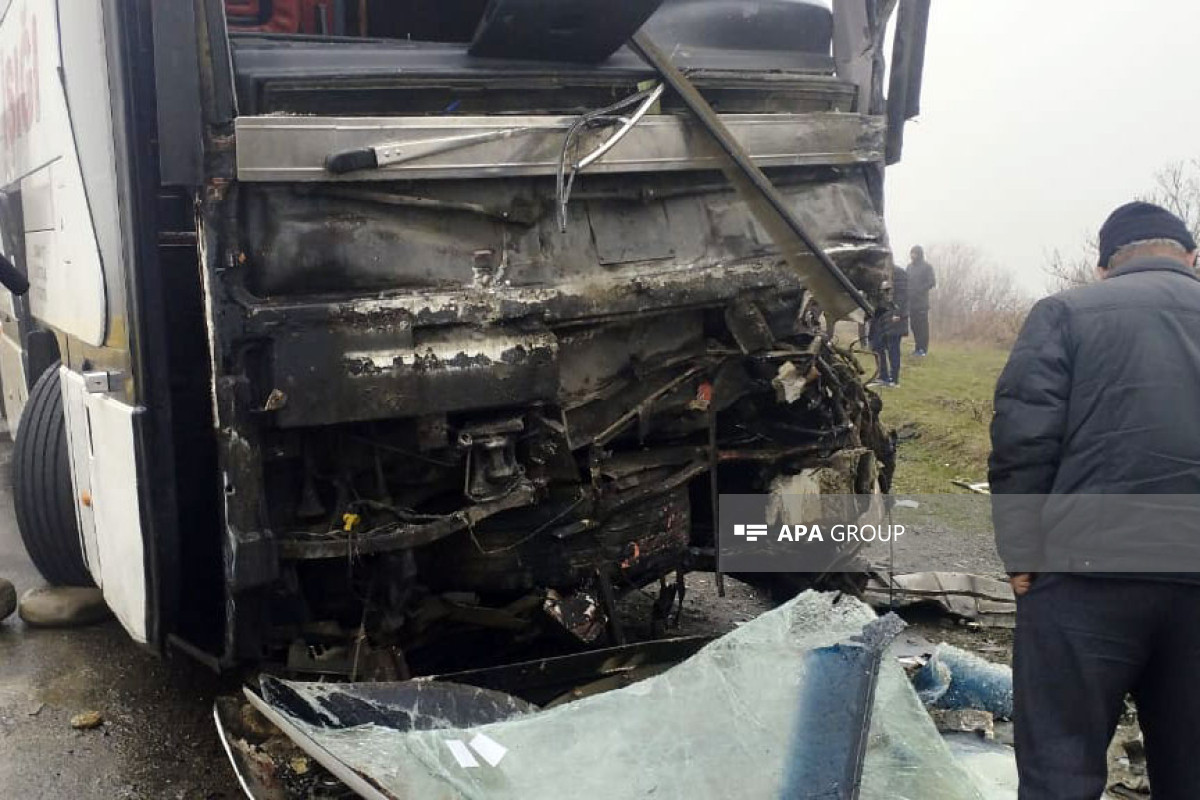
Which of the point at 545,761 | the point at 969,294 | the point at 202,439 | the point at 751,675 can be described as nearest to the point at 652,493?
the point at 751,675

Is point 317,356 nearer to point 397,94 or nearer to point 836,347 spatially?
point 397,94

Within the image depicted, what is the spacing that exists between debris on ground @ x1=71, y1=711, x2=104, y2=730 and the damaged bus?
0.44 m

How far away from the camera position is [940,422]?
8.34 metres

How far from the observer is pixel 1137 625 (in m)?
2.26

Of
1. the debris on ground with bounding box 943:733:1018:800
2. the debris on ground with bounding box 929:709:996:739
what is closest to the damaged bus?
the debris on ground with bounding box 929:709:996:739

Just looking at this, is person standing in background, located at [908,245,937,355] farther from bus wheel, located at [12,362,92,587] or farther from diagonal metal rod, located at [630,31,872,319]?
bus wheel, located at [12,362,92,587]

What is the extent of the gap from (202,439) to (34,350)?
2.44 m

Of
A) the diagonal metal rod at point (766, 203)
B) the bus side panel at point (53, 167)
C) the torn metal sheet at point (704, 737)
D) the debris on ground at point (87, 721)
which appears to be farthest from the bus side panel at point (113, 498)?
the diagonal metal rod at point (766, 203)

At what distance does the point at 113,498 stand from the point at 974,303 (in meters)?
17.8

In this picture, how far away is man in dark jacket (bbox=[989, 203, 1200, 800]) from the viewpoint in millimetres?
2248

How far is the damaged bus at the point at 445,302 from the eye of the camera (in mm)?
2689

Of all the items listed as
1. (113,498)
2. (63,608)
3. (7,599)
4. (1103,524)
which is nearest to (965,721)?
(1103,524)

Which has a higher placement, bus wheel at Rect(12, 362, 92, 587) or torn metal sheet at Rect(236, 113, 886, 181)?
torn metal sheet at Rect(236, 113, 886, 181)

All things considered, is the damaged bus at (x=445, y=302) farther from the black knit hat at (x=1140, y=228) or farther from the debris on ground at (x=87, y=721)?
the black knit hat at (x=1140, y=228)
